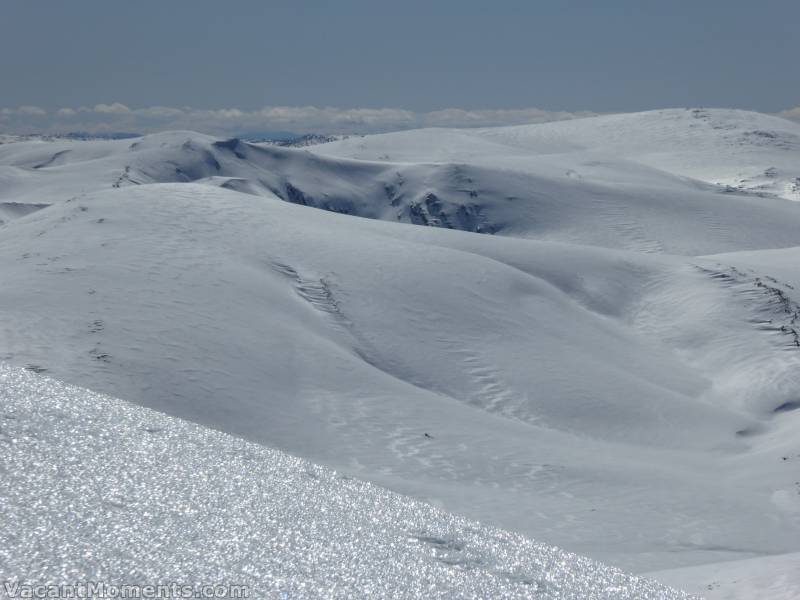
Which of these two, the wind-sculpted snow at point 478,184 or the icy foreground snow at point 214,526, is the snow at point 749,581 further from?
the wind-sculpted snow at point 478,184

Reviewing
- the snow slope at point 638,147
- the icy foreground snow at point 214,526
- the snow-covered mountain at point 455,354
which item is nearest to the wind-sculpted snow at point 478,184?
the snow slope at point 638,147

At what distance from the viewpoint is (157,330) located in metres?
23.8

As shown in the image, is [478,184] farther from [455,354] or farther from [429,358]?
[429,358]

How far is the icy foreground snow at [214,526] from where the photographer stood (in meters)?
4.97

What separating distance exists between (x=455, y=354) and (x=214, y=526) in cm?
2425

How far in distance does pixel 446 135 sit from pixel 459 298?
137023 mm

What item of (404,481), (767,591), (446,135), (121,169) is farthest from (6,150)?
(767,591)

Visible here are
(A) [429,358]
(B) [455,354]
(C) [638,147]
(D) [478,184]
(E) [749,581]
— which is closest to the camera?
(E) [749,581]

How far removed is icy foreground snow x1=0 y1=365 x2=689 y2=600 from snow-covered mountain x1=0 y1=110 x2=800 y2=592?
10982 mm

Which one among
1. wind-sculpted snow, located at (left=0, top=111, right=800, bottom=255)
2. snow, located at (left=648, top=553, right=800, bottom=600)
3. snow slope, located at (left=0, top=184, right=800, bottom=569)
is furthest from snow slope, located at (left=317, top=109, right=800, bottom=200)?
snow, located at (left=648, top=553, right=800, bottom=600)

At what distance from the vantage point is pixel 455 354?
29688 millimetres

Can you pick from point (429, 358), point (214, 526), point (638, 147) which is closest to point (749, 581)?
point (214, 526)

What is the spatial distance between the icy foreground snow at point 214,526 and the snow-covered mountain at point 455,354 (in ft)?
36.0

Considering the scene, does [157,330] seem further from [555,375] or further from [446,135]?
[446,135]
